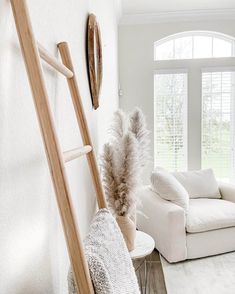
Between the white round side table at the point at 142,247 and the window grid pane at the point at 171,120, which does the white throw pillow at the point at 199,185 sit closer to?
the window grid pane at the point at 171,120

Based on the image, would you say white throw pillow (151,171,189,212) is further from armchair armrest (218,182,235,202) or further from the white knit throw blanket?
the white knit throw blanket

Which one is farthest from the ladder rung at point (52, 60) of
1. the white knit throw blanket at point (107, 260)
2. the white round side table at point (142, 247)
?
the white round side table at point (142, 247)

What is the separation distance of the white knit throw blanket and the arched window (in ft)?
12.8

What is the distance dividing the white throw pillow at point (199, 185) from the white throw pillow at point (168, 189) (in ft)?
1.64

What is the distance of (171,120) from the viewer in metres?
4.52

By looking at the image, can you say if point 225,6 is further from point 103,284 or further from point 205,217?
point 103,284

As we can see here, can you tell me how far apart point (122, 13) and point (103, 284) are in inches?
164

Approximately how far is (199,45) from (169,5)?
80cm

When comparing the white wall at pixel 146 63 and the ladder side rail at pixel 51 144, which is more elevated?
the white wall at pixel 146 63

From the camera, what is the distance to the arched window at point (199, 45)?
446 cm

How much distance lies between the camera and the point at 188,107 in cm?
443

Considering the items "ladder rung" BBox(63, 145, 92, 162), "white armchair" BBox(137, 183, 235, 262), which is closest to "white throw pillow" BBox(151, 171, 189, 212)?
"white armchair" BBox(137, 183, 235, 262)

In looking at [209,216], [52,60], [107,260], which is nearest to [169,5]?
[209,216]

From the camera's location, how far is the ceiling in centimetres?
392
